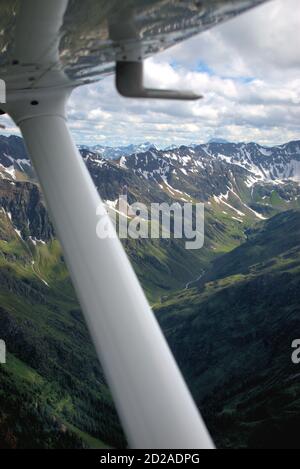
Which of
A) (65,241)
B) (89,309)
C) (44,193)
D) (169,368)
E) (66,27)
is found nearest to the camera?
(66,27)

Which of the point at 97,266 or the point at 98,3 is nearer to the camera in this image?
the point at 98,3

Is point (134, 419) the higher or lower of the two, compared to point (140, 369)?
lower

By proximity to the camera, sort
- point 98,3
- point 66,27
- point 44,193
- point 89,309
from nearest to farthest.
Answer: point 98,3 → point 66,27 → point 89,309 → point 44,193

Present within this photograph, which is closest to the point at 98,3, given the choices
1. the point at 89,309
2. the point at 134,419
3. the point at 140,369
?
the point at 89,309

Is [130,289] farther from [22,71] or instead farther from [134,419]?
[22,71]

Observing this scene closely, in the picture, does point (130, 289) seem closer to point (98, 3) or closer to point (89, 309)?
point (89, 309)

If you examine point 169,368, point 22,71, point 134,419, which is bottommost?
point 134,419
